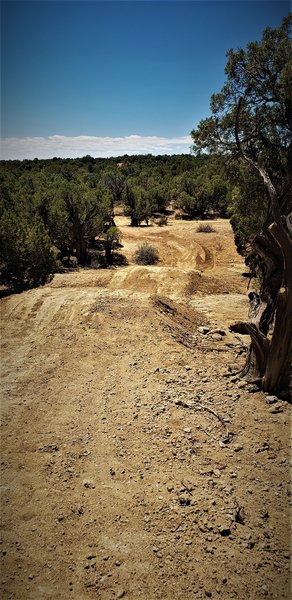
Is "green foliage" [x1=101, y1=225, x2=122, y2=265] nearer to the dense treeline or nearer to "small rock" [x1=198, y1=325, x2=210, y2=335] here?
the dense treeline

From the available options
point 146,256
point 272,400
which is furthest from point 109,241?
point 272,400

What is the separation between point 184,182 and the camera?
37094 mm

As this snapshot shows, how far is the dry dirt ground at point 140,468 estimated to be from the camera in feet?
11.6

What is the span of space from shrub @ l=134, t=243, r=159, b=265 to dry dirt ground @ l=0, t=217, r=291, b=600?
11310 mm

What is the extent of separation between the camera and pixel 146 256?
21125mm

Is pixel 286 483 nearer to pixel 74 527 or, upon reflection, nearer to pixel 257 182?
pixel 74 527

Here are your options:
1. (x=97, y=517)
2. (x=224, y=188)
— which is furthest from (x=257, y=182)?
(x=224, y=188)

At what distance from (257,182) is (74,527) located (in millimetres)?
10547

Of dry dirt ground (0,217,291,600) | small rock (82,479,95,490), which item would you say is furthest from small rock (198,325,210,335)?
small rock (82,479,95,490)

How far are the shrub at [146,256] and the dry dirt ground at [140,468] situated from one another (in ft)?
37.1

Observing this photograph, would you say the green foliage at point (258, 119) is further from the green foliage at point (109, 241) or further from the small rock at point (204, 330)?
the green foliage at point (109, 241)

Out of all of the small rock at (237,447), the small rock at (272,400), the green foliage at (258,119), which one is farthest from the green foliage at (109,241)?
the small rock at (237,447)

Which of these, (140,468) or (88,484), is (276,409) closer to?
(140,468)

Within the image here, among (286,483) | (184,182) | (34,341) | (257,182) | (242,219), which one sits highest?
(184,182)
